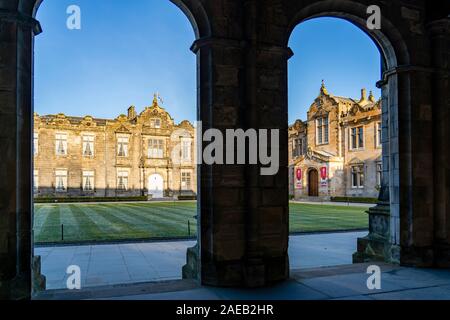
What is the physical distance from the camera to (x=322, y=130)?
1369 inches

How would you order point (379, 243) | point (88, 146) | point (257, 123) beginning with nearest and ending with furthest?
point (257, 123) → point (379, 243) → point (88, 146)

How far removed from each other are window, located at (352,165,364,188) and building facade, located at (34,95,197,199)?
16.0 meters

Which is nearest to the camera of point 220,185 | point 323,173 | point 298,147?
point 220,185

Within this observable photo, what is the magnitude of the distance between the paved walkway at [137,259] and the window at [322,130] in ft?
86.4

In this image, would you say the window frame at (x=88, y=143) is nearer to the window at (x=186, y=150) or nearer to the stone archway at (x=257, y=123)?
the window at (x=186, y=150)

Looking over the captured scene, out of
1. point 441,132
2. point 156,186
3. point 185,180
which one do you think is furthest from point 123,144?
point 441,132

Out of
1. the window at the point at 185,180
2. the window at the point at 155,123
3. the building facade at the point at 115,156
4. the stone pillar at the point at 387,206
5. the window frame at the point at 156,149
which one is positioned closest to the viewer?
the stone pillar at the point at 387,206

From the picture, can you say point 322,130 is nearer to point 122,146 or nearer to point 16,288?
point 122,146

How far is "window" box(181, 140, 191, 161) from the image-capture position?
36719 mm

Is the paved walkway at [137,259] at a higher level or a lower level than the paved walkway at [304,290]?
lower

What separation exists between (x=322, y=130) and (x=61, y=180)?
1026 inches

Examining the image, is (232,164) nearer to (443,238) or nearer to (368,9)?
(368,9)

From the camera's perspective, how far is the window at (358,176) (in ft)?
99.0

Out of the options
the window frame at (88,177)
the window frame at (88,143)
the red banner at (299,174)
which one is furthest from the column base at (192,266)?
the window frame at (88,143)
